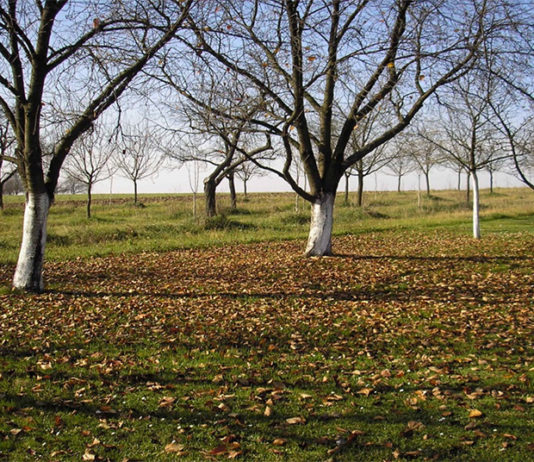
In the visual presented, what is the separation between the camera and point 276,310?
769 cm

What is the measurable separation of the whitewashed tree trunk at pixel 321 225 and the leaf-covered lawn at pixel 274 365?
3.91ft

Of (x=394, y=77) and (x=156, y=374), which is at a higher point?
(x=394, y=77)

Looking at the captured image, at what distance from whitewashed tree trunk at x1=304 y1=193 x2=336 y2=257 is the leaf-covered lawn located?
1.19 m

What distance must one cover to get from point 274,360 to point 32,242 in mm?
5445

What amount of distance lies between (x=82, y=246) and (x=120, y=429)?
12928mm

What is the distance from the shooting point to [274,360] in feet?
18.5

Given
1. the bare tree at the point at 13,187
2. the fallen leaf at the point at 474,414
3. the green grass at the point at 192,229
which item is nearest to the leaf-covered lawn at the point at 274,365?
the fallen leaf at the point at 474,414

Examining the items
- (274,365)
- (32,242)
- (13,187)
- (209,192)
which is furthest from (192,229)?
(13,187)

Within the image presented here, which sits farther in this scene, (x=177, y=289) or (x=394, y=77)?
(x=394, y=77)

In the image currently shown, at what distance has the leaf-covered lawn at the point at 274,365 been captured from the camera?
376 centimetres

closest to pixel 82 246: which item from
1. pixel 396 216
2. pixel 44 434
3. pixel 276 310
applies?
pixel 276 310

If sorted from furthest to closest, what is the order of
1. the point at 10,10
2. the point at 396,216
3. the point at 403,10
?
the point at 396,216 < the point at 403,10 < the point at 10,10

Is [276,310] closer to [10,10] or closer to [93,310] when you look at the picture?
[93,310]

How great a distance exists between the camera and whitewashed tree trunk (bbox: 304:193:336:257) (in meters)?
11.5
